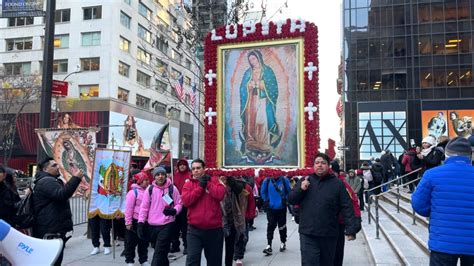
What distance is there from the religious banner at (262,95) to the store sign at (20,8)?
5.12m

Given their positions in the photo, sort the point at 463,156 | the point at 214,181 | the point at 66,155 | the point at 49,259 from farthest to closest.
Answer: the point at 66,155, the point at 214,181, the point at 463,156, the point at 49,259

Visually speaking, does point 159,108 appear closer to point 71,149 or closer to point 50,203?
point 71,149

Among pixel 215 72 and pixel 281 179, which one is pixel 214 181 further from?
pixel 281 179

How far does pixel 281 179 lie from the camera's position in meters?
9.26

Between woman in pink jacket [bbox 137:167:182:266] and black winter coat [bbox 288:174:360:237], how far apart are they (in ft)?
7.38

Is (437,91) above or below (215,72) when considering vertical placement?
above

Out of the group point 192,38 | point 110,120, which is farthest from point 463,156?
point 110,120

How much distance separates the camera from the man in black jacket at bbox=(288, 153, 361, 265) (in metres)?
5.11

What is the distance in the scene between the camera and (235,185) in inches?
282

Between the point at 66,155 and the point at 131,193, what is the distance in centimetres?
309

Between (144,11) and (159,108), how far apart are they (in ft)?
36.4

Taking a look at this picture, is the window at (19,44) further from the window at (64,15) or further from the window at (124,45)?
the window at (124,45)

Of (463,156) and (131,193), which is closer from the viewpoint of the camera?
(463,156)

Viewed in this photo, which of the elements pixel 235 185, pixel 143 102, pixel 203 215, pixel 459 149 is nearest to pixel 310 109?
pixel 459 149
